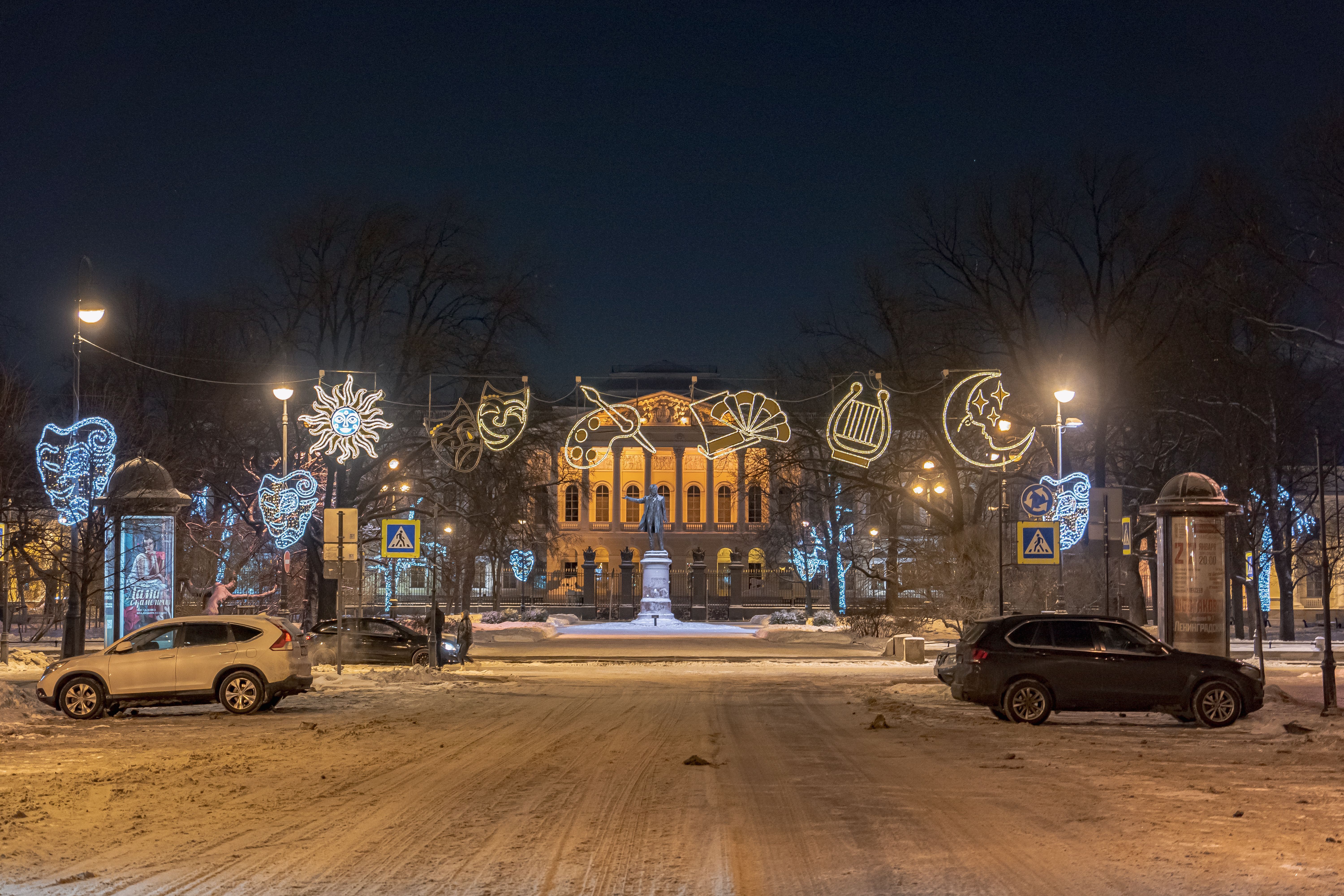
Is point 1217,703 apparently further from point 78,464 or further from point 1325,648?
point 78,464

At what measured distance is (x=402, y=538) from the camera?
27766 millimetres

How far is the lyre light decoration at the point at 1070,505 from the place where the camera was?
32.7 meters

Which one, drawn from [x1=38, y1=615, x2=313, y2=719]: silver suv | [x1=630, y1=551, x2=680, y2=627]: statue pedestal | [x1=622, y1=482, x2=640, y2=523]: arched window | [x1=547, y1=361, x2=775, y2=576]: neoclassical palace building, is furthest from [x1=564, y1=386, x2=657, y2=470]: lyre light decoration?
[x1=622, y1=482, x2=640, y2=523]: arched window

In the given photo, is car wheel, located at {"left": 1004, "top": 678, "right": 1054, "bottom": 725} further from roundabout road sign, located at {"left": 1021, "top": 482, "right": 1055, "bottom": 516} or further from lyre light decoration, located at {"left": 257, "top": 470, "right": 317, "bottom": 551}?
lyre light decoration, located at {"left": 257, "top": 470, "right": 317, "bottom": 551}

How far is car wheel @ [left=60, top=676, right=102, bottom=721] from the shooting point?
17.9m

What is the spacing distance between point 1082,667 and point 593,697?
8411mm

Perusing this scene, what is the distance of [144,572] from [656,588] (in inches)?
1317

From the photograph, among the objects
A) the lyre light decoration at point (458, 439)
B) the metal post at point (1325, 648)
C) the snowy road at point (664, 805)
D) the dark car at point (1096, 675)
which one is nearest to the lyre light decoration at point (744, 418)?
the lyre light decoration at point (458, 439)

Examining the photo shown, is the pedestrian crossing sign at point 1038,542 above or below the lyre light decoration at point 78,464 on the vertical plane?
below

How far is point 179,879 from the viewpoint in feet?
25.2

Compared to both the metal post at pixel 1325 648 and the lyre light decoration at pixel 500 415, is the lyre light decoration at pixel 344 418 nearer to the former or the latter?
the lyre light decoration at pixel 500 415

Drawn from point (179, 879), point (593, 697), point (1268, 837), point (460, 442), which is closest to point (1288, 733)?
point (1268, 837)

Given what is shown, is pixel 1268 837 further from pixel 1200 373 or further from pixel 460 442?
pixel 1200 373

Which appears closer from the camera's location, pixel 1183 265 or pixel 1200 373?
pixel 1183 265
